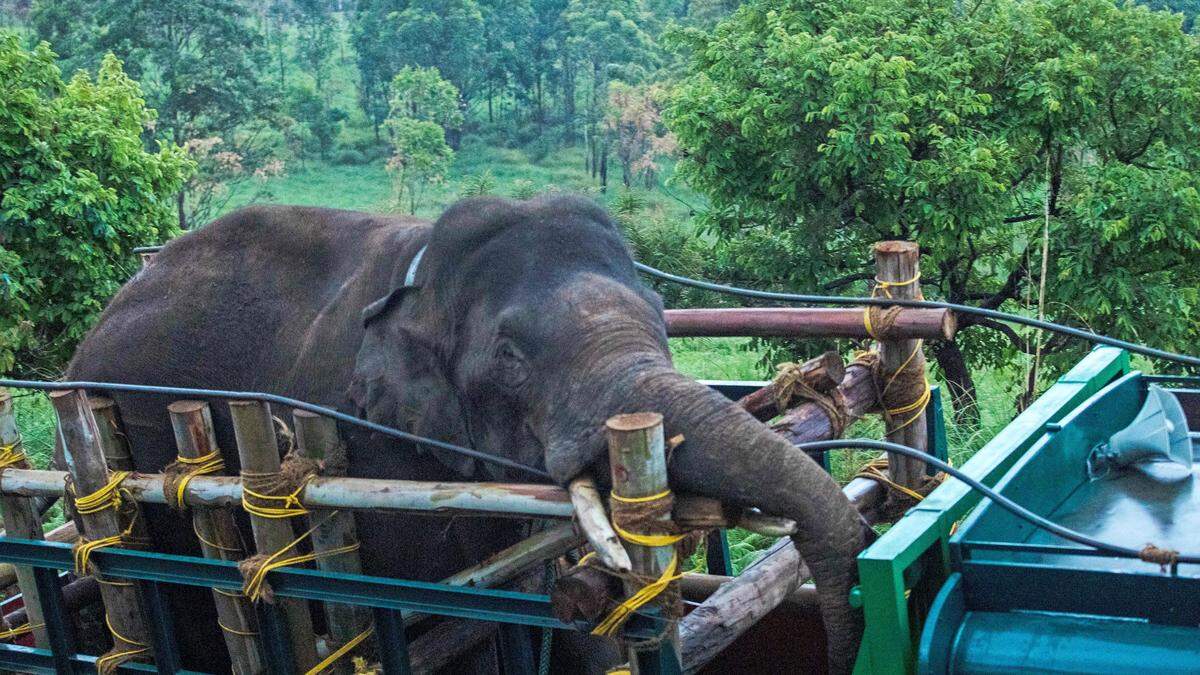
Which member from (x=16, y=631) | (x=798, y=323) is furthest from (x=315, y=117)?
(x=798, y=323)

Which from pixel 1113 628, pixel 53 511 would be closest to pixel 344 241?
pixel 1113 628

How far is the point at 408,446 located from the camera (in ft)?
12.1

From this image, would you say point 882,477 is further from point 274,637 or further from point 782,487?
point 274,637

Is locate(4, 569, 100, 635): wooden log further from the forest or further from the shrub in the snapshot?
the shrub

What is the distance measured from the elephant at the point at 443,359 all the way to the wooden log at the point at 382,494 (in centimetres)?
11

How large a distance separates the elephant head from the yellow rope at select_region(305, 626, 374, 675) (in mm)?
505

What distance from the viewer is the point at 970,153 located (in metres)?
9.94

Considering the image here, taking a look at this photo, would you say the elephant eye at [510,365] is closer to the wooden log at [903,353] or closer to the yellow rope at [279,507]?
the yellow rope at [279,507]

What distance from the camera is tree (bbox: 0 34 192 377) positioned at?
984cm

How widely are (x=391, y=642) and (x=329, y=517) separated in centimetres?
39

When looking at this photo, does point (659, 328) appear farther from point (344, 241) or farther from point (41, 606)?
point (41, 606)


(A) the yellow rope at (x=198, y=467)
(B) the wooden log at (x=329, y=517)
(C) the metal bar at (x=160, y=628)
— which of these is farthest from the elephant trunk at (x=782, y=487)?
(C) the metal bar at (x=160, y=628)

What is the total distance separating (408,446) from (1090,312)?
24.6ft

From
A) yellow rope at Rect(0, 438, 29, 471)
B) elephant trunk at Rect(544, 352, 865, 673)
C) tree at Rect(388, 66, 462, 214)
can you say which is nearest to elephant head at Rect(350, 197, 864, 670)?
elephant trunk at Rect(544, 352, 865, 673)
